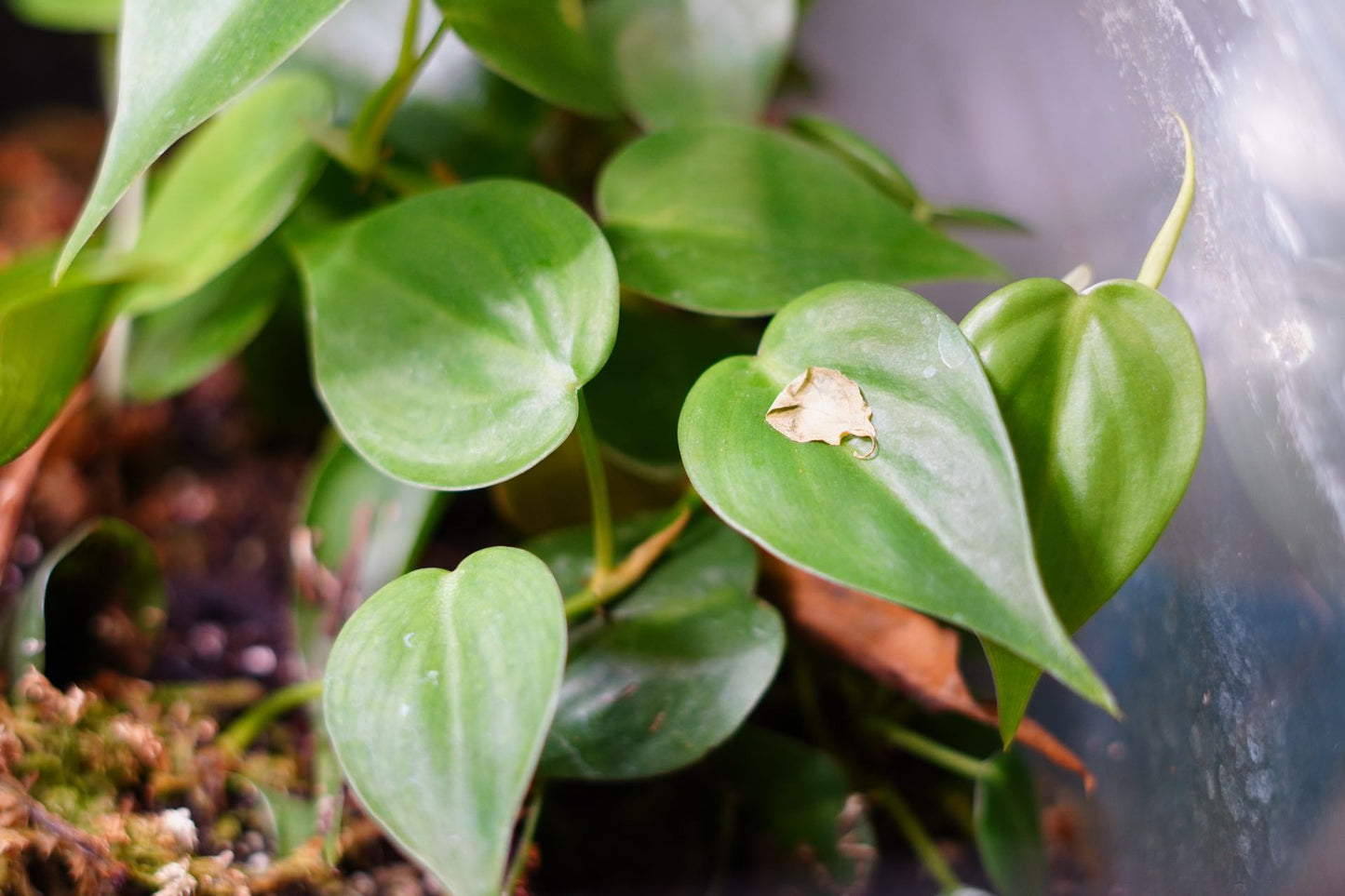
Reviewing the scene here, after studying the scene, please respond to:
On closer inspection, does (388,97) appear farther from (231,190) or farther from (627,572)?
(627,572)

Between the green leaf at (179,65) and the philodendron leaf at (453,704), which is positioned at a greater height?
the green leaf at (179,65)

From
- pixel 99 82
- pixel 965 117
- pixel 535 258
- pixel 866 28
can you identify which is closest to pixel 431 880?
pixel 535 258

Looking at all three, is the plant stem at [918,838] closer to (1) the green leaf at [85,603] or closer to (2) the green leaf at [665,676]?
(2) the green leaf at [665,676]

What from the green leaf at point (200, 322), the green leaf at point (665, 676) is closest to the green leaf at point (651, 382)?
the green leaf at point (665, 676)

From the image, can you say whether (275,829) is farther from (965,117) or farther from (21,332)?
(965,117)

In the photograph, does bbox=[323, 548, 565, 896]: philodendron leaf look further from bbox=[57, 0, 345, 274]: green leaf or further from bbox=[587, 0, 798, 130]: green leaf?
bbox=[587, 0, 798, 130]: green leaf

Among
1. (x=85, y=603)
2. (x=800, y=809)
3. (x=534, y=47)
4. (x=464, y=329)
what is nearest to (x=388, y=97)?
(x=534, y=47)
